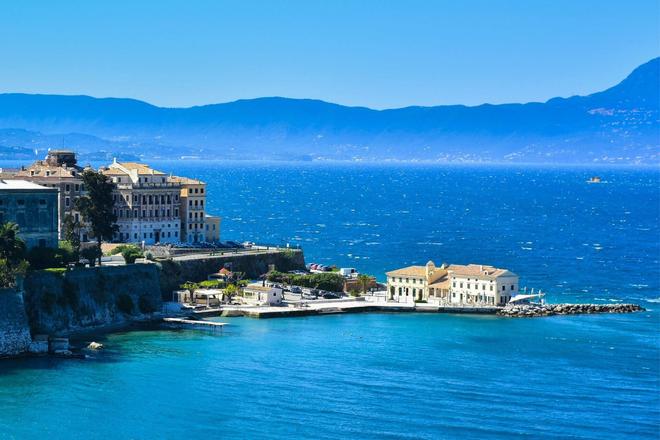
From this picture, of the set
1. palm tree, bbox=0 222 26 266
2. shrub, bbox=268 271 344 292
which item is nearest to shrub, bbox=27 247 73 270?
palm tree, bbox=0 222 26 266

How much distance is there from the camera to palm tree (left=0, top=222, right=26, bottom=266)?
263 feet

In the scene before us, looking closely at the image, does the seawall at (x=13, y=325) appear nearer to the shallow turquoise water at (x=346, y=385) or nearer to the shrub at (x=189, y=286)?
the shallow turquoise water at (x=346, y=385)

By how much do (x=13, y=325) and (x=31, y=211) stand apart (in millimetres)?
15165

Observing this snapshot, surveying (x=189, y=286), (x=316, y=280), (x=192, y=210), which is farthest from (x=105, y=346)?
(x=192, y=210)

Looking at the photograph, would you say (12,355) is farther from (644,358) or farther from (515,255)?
(515,255)

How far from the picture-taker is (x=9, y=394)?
6675 centimetres

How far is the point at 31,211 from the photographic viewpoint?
89.8 m

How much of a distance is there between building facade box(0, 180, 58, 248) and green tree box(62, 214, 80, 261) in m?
3.33

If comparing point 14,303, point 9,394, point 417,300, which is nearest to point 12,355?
point 14,303

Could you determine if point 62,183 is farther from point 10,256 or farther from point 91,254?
point 10,256

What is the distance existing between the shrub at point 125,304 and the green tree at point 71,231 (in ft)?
19.0

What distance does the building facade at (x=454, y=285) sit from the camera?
102 meters

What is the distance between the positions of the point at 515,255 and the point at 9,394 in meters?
86.3

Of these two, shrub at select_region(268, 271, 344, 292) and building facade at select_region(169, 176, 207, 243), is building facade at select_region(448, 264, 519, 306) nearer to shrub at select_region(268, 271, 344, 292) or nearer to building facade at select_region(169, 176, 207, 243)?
shrub at select_region(268, 271, 344, 292)
